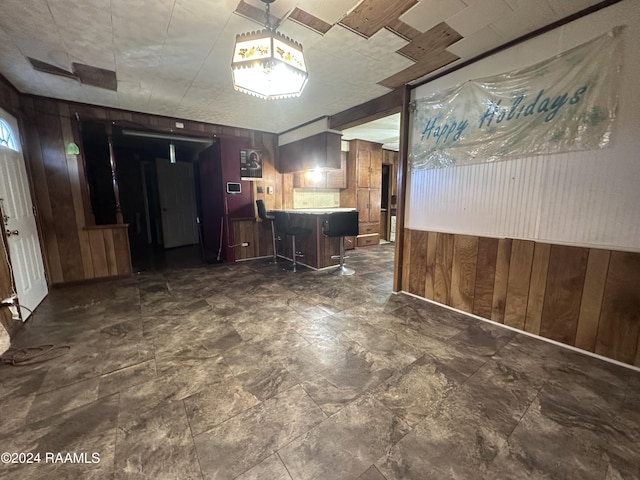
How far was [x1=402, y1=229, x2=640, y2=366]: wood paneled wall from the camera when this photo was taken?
1877 millimetres

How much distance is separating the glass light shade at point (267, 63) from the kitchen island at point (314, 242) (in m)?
2.31

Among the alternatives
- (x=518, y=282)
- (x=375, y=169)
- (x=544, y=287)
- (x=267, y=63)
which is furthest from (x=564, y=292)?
(x=375, y=169)

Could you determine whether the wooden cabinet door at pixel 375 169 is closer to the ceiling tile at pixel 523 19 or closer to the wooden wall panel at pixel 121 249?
the ceiling tile at pixel 523 19

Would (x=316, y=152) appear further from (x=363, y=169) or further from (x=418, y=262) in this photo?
(x=418, y=262)

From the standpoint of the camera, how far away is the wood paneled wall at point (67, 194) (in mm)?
3426

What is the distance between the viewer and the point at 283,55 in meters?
1.66

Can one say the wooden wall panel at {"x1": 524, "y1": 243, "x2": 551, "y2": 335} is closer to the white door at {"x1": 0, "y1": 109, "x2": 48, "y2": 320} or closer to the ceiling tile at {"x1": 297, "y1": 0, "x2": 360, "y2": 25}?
the ceiling tile at {"x1": 297, "y1": 0, "x2": 360, "y2": 25}

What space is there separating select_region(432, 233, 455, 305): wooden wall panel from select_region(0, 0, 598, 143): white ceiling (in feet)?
5.81

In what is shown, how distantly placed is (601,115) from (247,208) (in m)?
4.74

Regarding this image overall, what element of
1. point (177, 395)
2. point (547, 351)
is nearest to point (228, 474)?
point (177, 395)

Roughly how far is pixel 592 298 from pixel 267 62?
2887 mm

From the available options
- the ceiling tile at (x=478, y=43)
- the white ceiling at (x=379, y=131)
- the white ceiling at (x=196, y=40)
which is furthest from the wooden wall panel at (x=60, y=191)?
the ceiling tile at (x=478, y=43)

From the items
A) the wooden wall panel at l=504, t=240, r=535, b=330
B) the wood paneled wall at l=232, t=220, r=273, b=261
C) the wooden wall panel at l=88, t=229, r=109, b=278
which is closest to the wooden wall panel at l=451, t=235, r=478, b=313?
the wooden wall panel at l=504, t=240, r=535, b=330

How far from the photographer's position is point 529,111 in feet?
7.09
